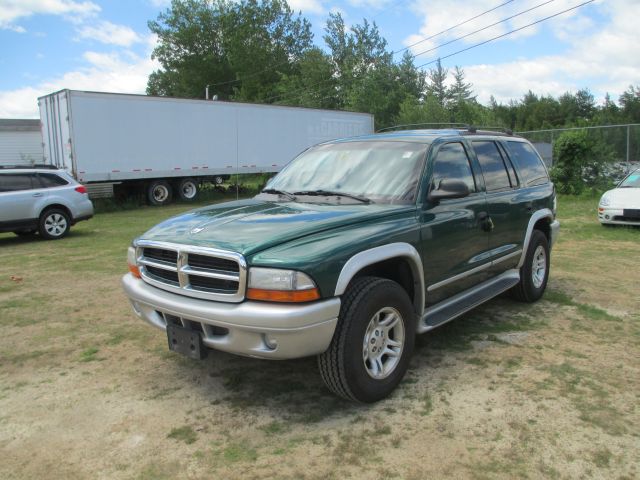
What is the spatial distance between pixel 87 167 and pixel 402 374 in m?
14.7

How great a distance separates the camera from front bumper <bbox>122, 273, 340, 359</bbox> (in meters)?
3.00

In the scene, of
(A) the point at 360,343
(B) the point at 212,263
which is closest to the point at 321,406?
(A) the point at 360,343

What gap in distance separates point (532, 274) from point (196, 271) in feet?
12.4

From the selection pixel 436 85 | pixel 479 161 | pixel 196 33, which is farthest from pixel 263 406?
pixel 196 33

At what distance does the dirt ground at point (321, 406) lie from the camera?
286 cm

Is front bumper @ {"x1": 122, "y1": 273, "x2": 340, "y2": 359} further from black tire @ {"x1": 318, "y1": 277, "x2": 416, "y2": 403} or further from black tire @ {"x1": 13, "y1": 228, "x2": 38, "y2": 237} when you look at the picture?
black tire @ {"x1": 13, "y1": 228, "x2": 38, "y2": 237}

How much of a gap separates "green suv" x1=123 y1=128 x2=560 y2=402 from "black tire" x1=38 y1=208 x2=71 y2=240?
7700 mm

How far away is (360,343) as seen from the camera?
3.26 metres

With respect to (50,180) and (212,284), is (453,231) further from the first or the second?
(50,180)

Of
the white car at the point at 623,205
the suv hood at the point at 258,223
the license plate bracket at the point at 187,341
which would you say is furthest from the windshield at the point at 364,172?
the white car at the point at 623,205

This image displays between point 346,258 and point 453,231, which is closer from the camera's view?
point 346,258

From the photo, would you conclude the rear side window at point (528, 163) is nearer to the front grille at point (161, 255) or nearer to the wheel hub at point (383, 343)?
the wheel hub at point (383, 343)

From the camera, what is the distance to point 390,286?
3477 millimetres

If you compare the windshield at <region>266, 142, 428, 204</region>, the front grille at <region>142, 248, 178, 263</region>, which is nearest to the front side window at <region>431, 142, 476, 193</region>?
the windshield at <region>266, 142, 428, 204</region>
